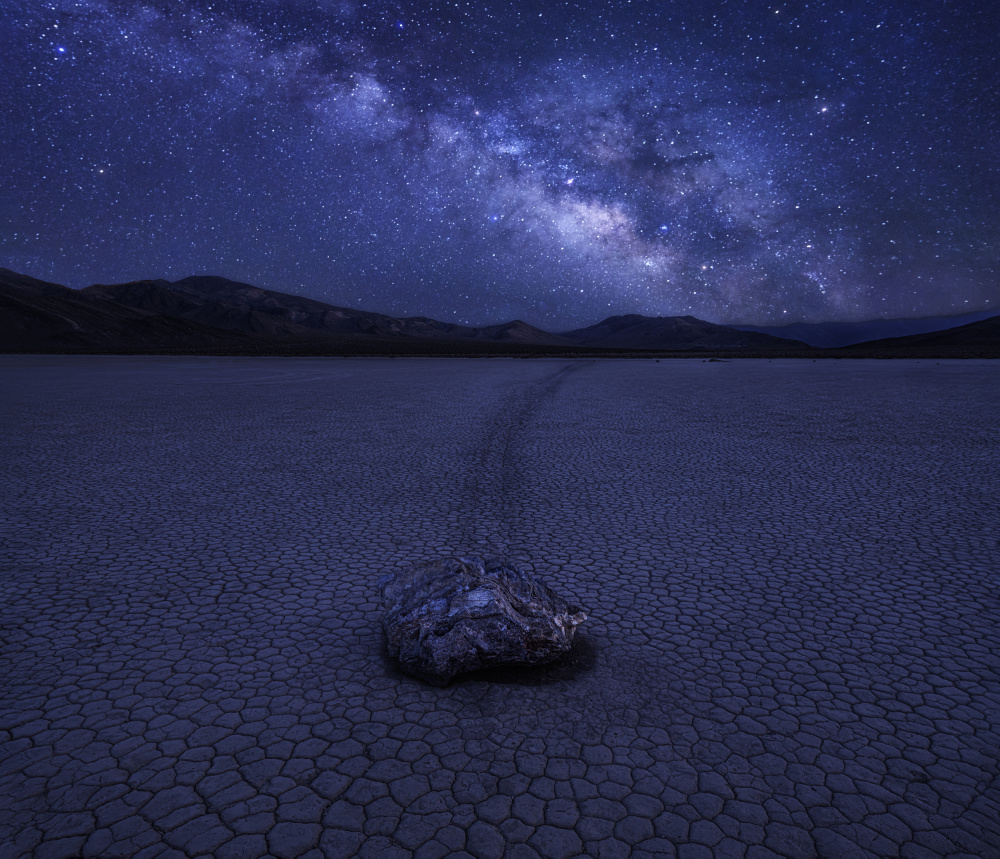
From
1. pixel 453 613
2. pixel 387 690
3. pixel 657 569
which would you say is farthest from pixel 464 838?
pixel 657 569

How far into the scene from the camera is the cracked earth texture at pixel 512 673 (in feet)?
5.78

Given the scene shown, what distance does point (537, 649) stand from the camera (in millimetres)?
2568

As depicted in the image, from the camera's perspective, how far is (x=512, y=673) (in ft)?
8.44

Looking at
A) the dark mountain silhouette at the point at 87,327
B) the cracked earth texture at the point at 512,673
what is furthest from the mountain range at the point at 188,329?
the cracked earth texture at the point at 512,673

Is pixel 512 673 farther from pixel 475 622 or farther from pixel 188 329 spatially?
pixel 188 329

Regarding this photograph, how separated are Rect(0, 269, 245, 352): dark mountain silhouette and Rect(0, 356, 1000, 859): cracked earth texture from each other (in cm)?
7562

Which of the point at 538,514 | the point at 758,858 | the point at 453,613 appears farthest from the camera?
the point at 538,514

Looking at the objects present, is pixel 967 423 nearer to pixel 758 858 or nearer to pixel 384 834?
pixel 758 858

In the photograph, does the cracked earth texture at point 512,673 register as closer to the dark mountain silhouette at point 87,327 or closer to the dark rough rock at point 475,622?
the dark rough rock at point 475,622

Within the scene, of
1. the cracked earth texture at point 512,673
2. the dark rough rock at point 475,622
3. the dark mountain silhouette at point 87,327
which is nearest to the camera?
the cracked earth texture at point 512,673

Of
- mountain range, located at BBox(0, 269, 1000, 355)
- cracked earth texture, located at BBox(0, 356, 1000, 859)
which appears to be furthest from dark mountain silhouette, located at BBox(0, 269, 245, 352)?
Answer: cracked earth texture, located at BBox(0, 356, 1000, 859)

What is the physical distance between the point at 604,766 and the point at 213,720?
57.4 inches

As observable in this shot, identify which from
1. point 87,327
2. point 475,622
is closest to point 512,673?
point 475,622

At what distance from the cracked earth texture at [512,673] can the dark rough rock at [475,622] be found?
0.10 metres
